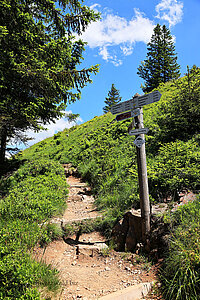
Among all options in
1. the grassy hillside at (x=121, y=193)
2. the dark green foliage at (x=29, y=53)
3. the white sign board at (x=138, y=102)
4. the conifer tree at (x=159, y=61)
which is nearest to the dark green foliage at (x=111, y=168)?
the grassy hillside at (x=121, y=193)

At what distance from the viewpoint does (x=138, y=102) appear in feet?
13.2

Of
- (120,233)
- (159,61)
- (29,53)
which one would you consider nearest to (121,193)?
(120,233)

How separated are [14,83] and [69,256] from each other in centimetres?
766

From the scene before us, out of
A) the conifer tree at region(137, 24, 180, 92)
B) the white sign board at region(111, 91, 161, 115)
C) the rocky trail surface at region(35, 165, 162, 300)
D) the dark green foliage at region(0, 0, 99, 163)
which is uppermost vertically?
the conifer tree at region(137, 24, 180, 92)

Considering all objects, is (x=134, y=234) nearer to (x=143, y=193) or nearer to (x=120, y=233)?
(x=120, y=233)

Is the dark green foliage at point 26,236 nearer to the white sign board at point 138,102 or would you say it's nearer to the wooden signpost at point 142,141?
the wooden signpost at point 142,141

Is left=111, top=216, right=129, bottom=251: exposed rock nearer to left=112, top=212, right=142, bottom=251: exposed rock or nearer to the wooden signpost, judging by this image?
left=112, top=212, right=142, bottom=251: exposed rock

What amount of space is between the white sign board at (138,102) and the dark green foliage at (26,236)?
3.29m

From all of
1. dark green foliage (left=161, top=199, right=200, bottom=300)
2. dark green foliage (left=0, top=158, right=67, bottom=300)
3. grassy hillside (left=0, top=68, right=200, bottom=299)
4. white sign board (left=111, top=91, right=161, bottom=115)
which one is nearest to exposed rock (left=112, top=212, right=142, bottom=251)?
grassy hillside (left=0, top=68, right=200, bottom=299)

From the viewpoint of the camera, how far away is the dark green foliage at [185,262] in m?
2.43

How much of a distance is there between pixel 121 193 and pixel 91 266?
223cm

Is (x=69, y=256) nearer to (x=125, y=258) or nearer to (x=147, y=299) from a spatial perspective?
(x=125, y=258)

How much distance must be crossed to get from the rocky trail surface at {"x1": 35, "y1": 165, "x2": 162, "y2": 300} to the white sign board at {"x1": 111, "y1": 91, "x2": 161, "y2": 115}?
3.26 m

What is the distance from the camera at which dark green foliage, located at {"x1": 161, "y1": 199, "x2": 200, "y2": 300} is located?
2.43m
